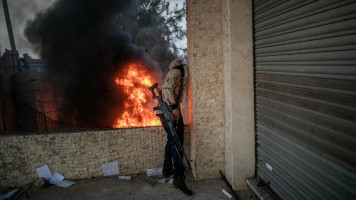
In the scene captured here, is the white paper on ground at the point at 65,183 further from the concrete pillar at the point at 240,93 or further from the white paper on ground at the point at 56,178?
the concrete pillar at the point at 240,93

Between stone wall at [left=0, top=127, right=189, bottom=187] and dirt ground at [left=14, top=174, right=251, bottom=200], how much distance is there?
0.30m

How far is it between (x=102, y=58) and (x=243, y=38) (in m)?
9.57

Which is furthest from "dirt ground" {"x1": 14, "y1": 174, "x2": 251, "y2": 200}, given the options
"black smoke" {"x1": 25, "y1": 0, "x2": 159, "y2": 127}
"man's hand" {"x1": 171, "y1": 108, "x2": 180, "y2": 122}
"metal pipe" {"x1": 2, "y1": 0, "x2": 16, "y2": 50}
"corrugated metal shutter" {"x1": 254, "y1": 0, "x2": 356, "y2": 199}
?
"metal pipe" {"x1": 2, "y1": 0, "x2": 16, "y2": 50}

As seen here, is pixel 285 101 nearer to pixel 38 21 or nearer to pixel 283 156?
pixel 283 156

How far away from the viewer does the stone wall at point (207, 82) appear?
4199 millimetres


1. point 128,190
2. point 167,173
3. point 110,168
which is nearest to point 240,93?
point 167,173

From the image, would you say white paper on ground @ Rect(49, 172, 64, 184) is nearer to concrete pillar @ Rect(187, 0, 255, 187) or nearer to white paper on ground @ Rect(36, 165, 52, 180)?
white paper on ground @ Rect(36, 165, 52, 180)

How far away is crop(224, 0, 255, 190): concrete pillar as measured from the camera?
3734 millimetres

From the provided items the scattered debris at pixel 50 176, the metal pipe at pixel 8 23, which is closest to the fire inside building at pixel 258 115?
the scattered debris at pixel 50 176

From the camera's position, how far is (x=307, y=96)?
2508 millimetres

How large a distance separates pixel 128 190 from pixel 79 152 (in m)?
1.46

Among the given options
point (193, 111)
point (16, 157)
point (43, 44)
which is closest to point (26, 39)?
point (43, 44)

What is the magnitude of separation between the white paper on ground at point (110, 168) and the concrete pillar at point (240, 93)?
104 inches

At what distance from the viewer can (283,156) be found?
303 cm
